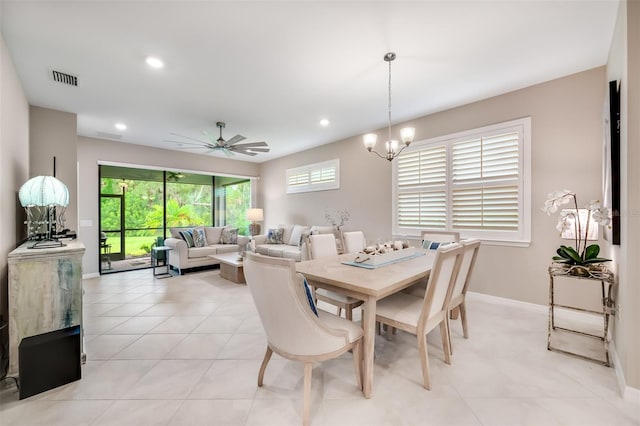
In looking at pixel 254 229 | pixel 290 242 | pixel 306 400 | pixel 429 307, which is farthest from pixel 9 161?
pixel 254 229

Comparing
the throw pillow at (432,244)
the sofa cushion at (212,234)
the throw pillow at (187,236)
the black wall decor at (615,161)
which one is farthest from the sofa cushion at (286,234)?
the black wall decor at (615,161)

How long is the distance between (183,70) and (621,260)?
4161 millimetres

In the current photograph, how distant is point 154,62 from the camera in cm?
254

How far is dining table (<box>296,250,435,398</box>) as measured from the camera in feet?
5.35

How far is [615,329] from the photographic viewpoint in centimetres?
208

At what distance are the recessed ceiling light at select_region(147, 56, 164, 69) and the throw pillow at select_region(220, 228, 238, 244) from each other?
4.07 m

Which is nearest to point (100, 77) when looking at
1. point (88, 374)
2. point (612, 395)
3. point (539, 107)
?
point (88, 374)

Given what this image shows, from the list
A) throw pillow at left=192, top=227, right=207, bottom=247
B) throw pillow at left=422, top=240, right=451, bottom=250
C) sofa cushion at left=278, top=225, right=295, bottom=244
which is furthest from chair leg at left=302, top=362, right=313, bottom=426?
throw pillow at left=192, top=227, right=207, bottom=247

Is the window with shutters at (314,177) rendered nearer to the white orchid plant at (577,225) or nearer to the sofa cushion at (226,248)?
the sofa cushion at (226,248)

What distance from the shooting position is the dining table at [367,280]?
1.63 m

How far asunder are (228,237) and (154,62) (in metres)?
4.17

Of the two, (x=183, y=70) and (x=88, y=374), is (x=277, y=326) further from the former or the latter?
(x=183, y=70)

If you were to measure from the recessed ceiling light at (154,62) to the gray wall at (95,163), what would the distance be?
364 centimetres

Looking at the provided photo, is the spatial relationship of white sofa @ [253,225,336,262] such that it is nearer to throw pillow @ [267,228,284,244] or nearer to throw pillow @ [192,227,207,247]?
throw pillow @ [267,228,284,244]
